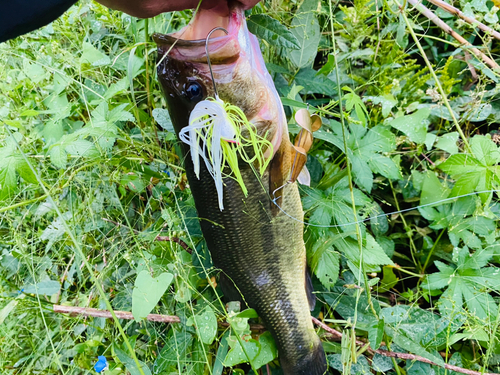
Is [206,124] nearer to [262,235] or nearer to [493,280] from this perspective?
[262,235]

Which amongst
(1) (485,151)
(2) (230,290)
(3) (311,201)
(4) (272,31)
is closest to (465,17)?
(1) (485,151)

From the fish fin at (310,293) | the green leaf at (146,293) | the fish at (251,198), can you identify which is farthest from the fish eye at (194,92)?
the fish fin at (310,293)

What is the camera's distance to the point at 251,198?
1.36m

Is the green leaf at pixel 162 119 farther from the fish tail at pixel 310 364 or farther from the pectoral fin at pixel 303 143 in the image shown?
the fish tail at pixel 310 364

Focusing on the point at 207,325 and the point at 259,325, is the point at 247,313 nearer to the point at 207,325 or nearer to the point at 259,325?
the point at 207,325

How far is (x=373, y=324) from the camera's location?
58.6 inches

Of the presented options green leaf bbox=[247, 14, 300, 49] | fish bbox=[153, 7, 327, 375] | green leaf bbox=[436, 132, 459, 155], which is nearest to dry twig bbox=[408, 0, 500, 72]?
green leaf bbox=[436, 132, 459, 155]

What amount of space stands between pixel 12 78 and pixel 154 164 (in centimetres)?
149

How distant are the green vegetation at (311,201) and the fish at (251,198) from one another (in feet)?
0.39

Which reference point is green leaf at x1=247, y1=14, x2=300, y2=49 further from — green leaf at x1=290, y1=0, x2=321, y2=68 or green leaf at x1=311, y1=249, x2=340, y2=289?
green leaf at x1=311, y1=249, x2=340, y2=289

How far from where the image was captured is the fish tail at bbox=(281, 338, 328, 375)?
61.2 inches

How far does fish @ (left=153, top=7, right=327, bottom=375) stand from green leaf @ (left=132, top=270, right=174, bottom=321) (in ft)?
0.94

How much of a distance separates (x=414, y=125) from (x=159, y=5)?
4.29 ft

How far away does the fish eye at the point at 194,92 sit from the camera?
120cm
